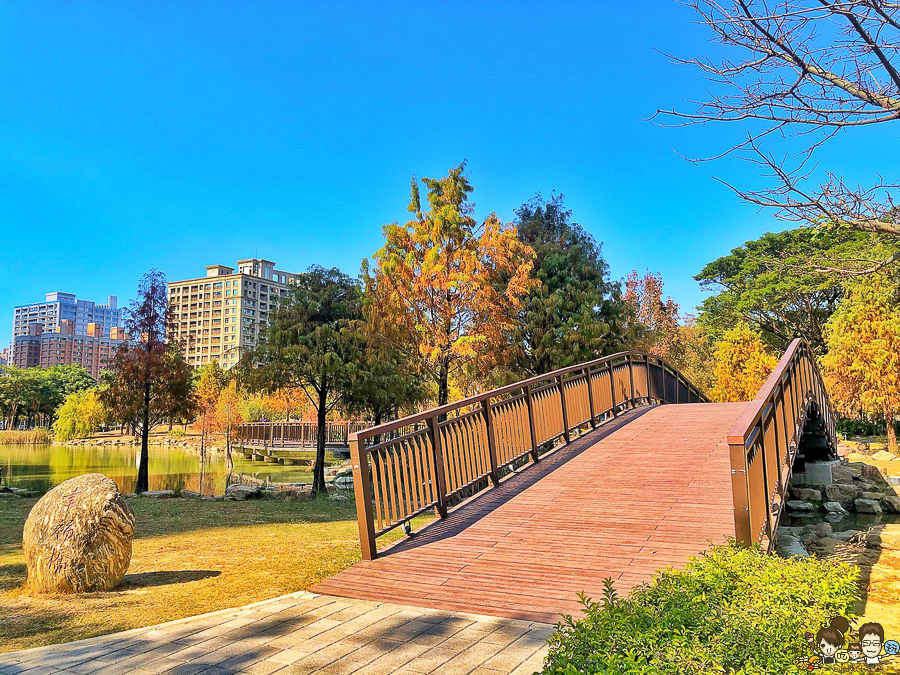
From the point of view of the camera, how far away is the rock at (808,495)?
16.1 m

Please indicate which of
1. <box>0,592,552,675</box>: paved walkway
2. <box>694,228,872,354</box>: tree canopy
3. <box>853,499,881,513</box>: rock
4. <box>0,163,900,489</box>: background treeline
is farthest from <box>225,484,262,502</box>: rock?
<box>694,228,872,354</box>: tree canopy

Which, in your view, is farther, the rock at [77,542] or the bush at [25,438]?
the bush at [25,438]

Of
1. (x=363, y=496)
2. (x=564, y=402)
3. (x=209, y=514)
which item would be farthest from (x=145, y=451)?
(x=363, y=496)

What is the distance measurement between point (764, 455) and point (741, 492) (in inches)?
41.8

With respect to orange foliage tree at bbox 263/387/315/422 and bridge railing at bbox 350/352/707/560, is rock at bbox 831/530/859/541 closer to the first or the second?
bridge railing at bbox 350/352/707/560

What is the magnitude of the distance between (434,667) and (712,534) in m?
3.46

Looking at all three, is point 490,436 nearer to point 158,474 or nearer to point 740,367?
point 740,367

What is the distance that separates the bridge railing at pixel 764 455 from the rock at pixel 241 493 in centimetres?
1175

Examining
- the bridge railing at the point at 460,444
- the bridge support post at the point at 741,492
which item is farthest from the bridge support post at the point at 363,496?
the bridge support post at the point at 741,492

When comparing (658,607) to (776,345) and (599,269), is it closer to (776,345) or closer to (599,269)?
(599,269)

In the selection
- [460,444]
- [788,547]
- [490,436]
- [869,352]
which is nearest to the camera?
[460,444]

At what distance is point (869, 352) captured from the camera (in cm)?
2473

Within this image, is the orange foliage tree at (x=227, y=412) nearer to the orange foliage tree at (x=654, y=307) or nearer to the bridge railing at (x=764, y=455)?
the orange foliage tree at (x=654, y=307)

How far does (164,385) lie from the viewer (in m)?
18.6
